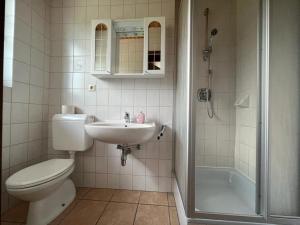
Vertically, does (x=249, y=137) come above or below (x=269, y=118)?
below

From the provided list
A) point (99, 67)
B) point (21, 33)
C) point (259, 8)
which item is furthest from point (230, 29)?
point (21, 33)

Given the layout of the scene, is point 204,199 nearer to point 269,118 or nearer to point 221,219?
point 221,219

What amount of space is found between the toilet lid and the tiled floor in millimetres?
390

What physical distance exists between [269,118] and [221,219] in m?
0.71

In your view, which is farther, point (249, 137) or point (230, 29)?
point (230, 29)

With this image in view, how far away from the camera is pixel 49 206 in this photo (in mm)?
1277

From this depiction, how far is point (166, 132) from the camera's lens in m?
1.73

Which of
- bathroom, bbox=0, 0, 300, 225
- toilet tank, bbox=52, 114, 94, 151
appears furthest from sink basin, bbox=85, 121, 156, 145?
toilet tank, bbox=52, 114, 94, 151

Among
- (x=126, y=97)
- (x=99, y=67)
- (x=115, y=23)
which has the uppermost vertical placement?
(x=115, y=23)

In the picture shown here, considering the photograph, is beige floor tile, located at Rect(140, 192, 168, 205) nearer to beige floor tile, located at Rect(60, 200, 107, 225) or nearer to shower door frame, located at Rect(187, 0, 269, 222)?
beige floor tile, located at Rect(60, 200, 107, 225)

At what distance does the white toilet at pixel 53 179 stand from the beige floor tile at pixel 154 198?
0.67 meters

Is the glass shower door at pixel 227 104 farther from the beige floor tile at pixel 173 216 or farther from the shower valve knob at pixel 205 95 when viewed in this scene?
the beige floor tile at pixel 173 216

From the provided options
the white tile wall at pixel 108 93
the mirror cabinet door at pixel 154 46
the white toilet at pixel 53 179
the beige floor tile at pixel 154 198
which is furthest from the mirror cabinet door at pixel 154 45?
the beige floor tile at pixel 154 198

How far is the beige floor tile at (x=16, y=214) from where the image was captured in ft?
4.23
